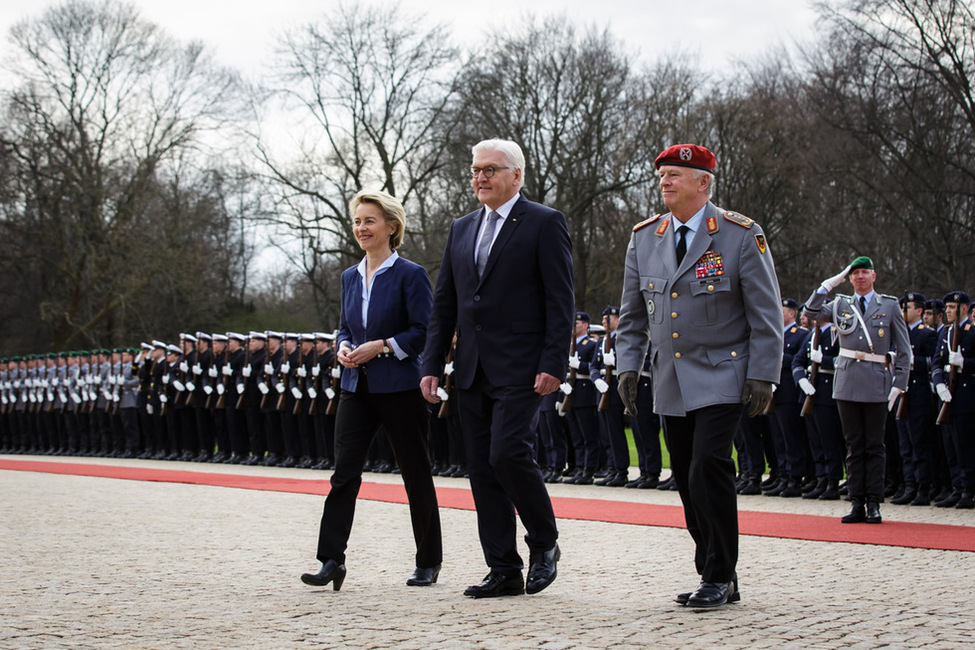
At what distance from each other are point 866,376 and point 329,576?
515 centimetres

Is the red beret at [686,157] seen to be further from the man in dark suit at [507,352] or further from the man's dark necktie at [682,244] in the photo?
the man in dark suit at [507,352]

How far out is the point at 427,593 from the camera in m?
6.04

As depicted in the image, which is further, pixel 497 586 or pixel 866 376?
pixel 866 376

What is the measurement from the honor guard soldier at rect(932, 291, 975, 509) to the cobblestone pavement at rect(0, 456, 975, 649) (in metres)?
0.74

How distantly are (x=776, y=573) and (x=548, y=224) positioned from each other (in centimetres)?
235

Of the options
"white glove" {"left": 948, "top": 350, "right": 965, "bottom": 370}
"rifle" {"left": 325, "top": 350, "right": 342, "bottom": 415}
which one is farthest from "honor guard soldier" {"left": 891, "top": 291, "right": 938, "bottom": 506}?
"rifle" {"left": 325, "top": 350, "right": 342, "bottom": 415}

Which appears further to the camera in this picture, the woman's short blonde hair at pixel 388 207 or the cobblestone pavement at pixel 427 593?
the woman's short blonde hair at pixel 388 207

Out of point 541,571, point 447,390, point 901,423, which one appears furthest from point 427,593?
point 447,390

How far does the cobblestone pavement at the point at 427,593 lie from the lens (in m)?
4.78

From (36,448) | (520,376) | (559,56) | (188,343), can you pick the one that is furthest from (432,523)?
(559,56)

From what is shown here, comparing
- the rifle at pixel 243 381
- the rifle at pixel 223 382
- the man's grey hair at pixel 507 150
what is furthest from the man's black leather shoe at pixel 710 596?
the rifle at pixel 223 382

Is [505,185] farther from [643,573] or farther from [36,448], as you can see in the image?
[36,448]

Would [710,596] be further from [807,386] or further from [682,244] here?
[807,386]

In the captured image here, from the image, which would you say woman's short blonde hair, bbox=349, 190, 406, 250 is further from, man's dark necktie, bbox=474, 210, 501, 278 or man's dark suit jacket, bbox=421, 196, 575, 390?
man's dark suit jacket, bbox=421, 196, 575, 390
